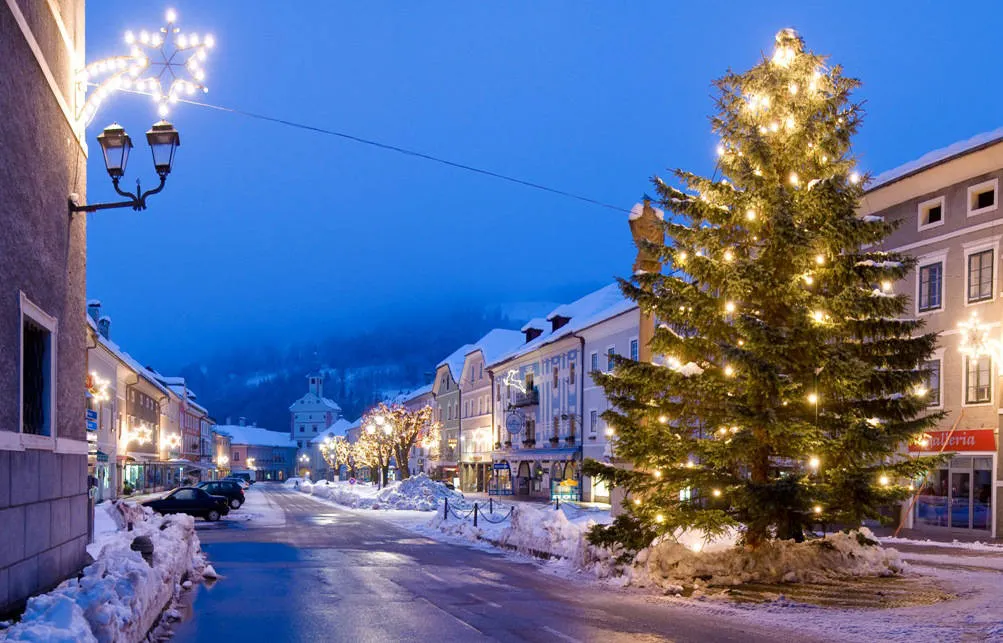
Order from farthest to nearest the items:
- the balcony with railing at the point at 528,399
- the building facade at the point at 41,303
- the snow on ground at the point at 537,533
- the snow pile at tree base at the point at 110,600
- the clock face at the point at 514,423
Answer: the balcony with railing at the point at 528,399
the clock face at the point at 514,423
the snow on ground at the point at 537,533
the building facade at the point at 41,303
the snow pile at tree base at the point at 110,600

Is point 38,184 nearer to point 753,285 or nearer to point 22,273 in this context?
point 22,273

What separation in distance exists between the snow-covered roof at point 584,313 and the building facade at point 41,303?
37.0 metres

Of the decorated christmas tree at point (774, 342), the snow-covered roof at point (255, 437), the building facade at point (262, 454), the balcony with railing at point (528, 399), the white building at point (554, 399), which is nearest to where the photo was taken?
the decorated christmas tree at point (774, 342)

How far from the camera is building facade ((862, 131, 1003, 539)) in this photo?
1059 inches

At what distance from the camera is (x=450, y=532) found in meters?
29.7

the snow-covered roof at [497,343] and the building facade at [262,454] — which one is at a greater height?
the snow-covered roof at [497,343]

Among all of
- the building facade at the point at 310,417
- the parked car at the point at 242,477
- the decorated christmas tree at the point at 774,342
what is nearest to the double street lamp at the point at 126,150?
the decorated christmas tree at the point at 774,342

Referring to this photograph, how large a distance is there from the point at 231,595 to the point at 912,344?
12138 millimetres

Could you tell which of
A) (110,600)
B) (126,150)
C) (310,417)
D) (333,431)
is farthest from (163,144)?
(310,417)

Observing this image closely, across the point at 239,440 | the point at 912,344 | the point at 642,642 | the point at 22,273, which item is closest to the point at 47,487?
the point at 22,273

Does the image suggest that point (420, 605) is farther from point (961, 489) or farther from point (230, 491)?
point (230, 491)

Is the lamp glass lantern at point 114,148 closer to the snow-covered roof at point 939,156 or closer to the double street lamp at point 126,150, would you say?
the double street lamp at point 126,150

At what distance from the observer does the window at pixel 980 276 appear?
89.4 feet

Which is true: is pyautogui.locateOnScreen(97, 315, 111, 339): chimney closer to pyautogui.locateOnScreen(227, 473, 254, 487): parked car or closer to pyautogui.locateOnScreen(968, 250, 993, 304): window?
pyautogui.locateOnScreen(227, 473, 254, 487): parked car
